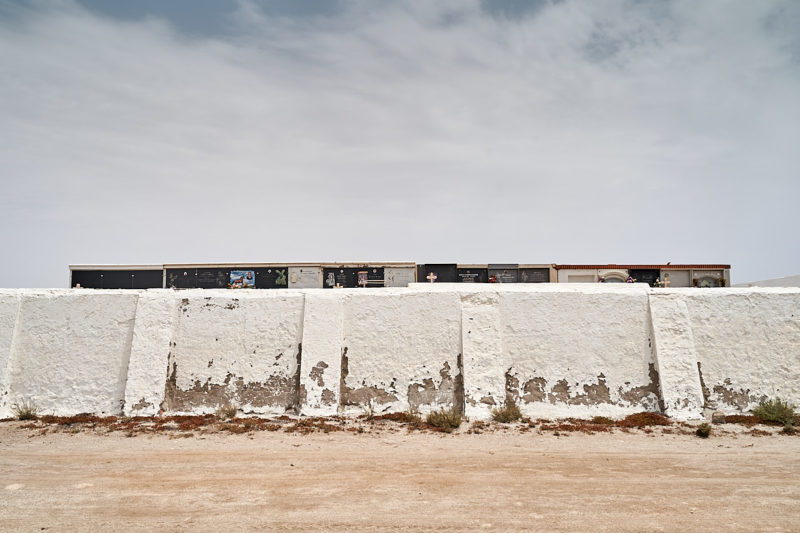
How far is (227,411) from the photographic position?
8078mm

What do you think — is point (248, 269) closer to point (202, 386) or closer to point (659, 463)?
point (202, 386)

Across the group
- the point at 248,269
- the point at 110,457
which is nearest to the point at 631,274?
the point at 248,269

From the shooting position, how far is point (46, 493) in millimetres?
5227

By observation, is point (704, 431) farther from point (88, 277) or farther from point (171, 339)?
point (88, 277)

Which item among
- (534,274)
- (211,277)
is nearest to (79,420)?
(211,277)

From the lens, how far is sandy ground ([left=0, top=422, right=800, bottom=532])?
14.9ft

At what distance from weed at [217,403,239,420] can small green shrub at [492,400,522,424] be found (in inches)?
165

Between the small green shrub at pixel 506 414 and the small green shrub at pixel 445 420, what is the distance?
597 mm

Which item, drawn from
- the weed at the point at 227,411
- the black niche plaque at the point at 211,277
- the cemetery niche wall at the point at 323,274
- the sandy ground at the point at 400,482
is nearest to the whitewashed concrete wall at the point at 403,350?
the weed at the point at 227,411

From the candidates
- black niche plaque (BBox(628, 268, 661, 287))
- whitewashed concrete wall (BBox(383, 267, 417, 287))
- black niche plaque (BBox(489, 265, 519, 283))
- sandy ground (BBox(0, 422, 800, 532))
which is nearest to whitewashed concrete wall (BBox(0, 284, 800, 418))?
sandy ground (BBox(0, 422, 800, 532))

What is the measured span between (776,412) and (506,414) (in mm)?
4251

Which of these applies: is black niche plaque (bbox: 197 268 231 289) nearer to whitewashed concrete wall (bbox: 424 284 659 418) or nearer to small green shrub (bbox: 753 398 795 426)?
whitewashed concrete wall (bbox: 424 284 659 418)

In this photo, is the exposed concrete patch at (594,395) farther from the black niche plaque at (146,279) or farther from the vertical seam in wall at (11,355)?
the black niche plaque at (146,279)

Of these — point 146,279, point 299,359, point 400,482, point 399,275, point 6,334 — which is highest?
point 399,275
